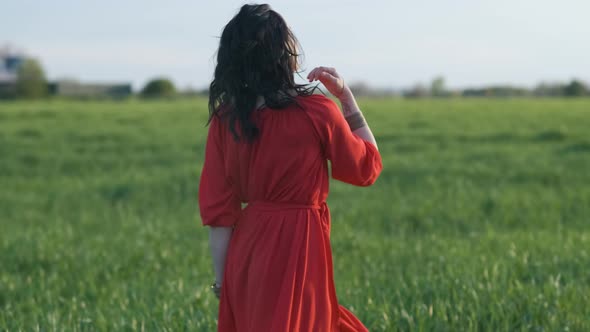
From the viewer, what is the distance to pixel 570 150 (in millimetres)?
14320

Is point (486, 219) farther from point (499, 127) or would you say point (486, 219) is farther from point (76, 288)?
point (499, 127)

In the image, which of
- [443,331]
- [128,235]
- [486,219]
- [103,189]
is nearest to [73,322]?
[443,331]

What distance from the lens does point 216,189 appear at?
7.45ft

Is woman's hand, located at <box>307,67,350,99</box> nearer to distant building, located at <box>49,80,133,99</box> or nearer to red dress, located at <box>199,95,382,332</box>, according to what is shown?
red dress, located at <box>199,95,382,332</box>

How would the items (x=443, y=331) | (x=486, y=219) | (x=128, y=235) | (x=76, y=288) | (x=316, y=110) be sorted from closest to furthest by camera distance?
(x=316, y=110) → (x=443, y=331) → (x=76, y=288) → (x=128, y=235) → (x=486, y=219)

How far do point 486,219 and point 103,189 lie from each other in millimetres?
6284

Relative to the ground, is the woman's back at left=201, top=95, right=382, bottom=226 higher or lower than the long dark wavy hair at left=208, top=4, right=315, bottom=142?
lower

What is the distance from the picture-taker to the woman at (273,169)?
213 centimetres

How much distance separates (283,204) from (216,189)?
247 millimetres

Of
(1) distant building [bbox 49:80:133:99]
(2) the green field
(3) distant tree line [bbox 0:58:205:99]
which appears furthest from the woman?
(1) distant building [bbox 49:80:133:99]

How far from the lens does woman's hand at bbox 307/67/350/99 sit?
2199mm

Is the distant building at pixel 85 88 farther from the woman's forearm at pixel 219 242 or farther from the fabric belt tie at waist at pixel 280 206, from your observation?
the fabric belt tie at waist at pixel 280 206

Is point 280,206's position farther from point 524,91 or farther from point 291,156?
point 524,91

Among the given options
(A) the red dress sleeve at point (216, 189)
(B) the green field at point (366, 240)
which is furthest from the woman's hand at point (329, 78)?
(B) the green field at point (366, 240)
